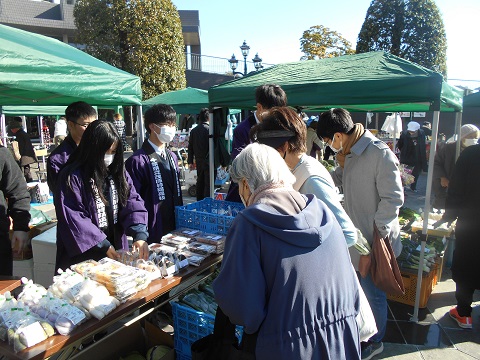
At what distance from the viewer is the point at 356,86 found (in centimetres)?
327

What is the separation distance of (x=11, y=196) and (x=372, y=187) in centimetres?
280

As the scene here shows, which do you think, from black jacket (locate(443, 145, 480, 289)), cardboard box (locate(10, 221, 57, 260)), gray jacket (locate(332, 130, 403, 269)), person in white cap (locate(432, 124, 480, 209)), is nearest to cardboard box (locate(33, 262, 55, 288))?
cardboard box (locate(10, 221, 57, 260))

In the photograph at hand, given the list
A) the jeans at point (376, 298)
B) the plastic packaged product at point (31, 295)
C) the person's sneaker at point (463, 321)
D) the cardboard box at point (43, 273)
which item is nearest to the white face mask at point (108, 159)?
the plastic packaged product at point (31, 295)

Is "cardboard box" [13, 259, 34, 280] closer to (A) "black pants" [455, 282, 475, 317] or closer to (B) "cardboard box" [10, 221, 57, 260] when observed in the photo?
(B) "cardboard box" [10, 221, 57, 260]

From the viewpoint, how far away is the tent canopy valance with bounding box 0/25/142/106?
87.0 inches

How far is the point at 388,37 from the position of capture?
17734 mm

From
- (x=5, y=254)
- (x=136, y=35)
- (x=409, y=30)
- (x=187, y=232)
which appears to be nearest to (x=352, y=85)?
(x=187, y=232)

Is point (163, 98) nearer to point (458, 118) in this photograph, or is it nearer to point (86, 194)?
point (458, 118)

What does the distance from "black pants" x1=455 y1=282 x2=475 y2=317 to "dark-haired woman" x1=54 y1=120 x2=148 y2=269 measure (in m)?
3.01

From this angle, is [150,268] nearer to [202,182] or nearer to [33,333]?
[33,333]

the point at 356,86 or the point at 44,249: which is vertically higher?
the point at 356,86

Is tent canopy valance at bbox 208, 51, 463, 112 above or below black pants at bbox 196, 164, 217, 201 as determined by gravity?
above

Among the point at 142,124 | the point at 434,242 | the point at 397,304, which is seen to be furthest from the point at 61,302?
the point at 434,242

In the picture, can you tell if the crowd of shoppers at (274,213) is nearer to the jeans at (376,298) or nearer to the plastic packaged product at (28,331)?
the jeans at (376,298)
